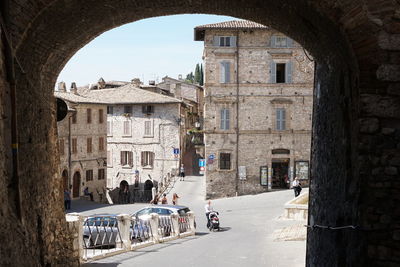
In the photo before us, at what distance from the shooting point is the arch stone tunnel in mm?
5676

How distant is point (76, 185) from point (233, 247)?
24664mm

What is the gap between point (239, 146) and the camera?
32.6 meters

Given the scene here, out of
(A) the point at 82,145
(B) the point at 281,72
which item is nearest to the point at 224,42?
(B) the point at 281,72

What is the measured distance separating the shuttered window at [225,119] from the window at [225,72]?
2.00 meters

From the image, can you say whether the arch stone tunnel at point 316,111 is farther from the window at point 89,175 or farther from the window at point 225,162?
the window at point 89,175

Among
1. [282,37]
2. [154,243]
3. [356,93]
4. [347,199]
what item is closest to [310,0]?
[356,93]

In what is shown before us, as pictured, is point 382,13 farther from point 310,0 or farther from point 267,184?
point 267,184

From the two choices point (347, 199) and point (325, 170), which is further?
point (325, 170)

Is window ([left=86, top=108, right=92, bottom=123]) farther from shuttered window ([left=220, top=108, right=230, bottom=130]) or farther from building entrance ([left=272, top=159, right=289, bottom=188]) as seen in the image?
building entrance ([left=272, top=159, right=289, bottom=188])

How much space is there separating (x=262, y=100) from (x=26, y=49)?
2661 cm

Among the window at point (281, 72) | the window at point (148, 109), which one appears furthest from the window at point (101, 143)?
the window at point (281, 72)

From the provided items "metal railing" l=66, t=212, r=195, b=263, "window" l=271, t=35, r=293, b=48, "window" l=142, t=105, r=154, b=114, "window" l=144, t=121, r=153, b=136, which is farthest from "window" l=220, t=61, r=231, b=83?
"window" l=144, t=121, r=153, b=136

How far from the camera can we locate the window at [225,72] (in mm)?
32188

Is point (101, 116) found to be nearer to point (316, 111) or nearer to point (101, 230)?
point (101, 230)
